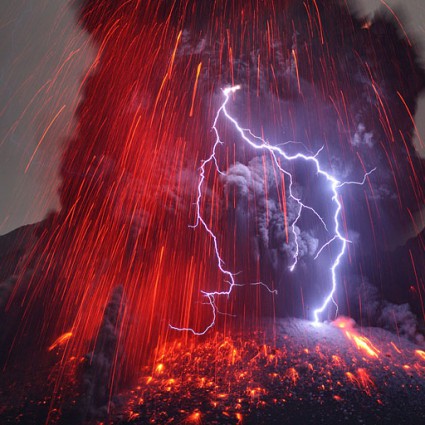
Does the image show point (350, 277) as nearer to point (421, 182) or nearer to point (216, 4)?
point (421, 182)

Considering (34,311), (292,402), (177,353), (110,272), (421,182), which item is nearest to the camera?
(292,402)

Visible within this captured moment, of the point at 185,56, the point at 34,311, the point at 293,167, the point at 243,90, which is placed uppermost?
the point at 185,56

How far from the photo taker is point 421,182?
19547 mm

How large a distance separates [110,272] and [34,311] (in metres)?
3.46

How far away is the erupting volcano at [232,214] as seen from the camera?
9734 mm

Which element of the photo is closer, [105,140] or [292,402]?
[292,402]

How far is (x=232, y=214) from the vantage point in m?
14.7

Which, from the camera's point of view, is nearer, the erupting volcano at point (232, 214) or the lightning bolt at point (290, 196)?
the erupting volcano at point (232, 214)

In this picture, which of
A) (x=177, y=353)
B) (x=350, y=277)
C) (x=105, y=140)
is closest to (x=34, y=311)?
(x=177, y=353)

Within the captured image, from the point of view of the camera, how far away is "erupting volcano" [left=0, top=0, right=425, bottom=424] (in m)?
9.73

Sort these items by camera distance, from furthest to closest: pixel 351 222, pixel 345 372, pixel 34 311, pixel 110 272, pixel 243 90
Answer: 1. pixel 351 222
2. pixel 243 90
3. pixel 110 272
4. pixel 34 311
5. pixel 345 372

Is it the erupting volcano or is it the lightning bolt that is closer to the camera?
the erupting volcano

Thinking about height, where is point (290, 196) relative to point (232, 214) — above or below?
above

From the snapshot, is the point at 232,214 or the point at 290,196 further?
the point at 290,196
